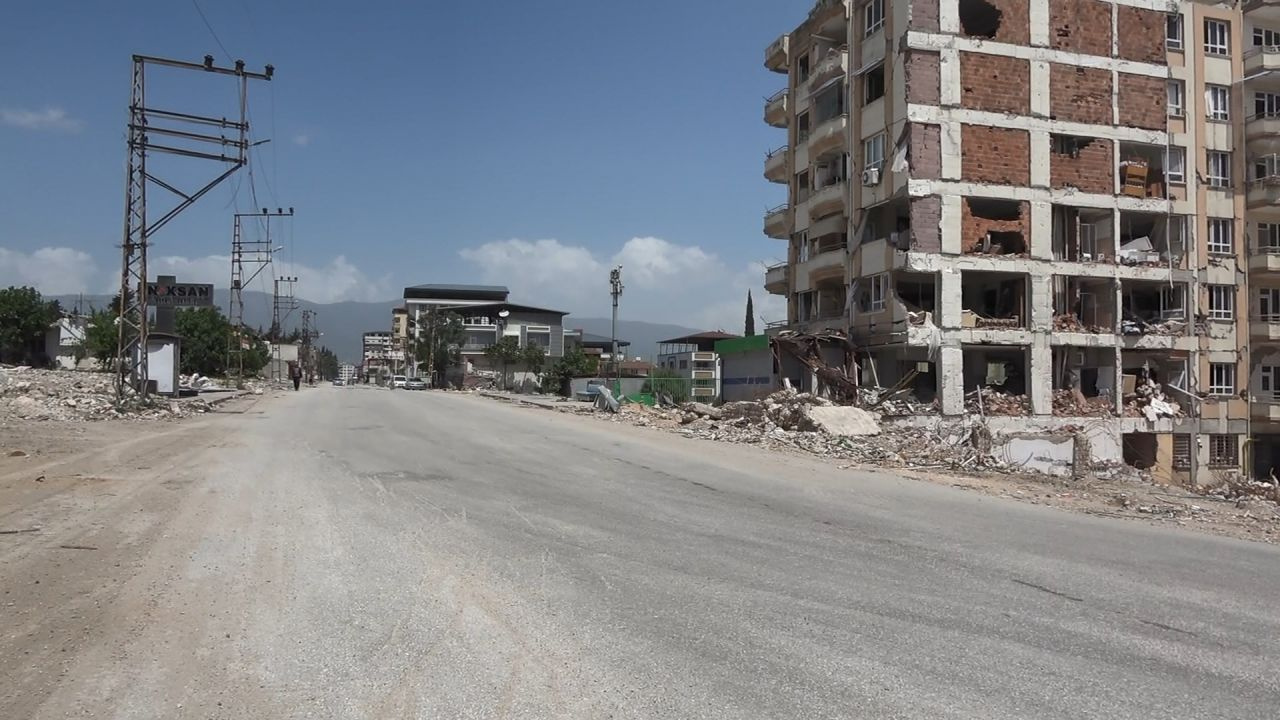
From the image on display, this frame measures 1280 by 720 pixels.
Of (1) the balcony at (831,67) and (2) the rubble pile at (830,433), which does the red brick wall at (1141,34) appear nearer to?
(1) the balcony at (831,67)

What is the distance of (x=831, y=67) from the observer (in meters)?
37.8

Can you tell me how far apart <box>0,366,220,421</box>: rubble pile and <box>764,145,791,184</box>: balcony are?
1204 inches

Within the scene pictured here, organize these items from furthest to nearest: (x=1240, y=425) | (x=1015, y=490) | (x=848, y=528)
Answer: (x=1240, y=425) < (x=1015, y=490) < (x=848, y=528)

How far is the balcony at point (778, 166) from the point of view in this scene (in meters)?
43.5

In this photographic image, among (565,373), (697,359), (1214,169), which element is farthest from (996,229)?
(697,359)

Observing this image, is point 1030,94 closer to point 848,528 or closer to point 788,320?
point 788,320

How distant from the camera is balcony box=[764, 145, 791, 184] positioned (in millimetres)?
43469

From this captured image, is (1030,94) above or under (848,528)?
above

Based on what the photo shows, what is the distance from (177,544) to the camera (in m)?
7.81

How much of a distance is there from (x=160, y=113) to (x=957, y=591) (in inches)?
1050

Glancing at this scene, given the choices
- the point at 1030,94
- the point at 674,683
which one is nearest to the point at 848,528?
the point at 674,683

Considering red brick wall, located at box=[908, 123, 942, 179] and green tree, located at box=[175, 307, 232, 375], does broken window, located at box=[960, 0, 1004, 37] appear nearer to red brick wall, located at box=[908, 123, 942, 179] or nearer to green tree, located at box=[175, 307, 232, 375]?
red brick wall, located at box=[908, 123, 942, 179]

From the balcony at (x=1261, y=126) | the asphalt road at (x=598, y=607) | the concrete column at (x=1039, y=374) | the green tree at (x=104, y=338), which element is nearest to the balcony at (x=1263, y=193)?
the balcony at (x=1261, y=126)

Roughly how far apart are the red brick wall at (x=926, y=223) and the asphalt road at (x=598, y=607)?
888 inches
